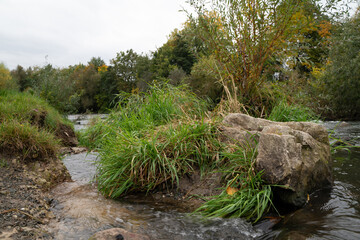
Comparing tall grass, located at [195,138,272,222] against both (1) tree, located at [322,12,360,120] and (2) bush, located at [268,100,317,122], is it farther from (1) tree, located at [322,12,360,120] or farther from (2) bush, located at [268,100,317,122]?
(1) tree, located at [322,12,360,120]

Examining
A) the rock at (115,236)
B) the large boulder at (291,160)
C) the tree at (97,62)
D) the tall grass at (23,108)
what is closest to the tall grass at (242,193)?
the large boulder at (291,160)

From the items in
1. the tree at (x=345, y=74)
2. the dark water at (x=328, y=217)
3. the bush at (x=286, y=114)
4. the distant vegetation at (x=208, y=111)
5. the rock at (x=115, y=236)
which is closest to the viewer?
the rock at (x=115, y=236)

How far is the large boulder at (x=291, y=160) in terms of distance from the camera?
117 inches

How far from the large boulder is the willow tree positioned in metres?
2.09

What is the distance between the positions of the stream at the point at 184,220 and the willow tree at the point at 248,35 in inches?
112

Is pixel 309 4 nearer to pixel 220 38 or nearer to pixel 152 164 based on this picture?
pixel 220 38

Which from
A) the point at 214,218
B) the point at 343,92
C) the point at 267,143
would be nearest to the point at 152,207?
the point at 214,218

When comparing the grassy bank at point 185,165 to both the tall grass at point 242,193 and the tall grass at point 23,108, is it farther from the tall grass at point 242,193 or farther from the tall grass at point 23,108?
the tall grass at point 23,108

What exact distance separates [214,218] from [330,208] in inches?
54.5

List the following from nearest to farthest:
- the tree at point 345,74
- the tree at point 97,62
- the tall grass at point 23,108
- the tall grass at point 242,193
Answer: the tall grass at point 242,193 < the tall grass at point 23,108 < the tree at point 345,74 < the tree at point 97,62

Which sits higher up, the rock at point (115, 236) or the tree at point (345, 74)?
the tree at point (345, 74)

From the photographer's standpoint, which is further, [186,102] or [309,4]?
[309,4]

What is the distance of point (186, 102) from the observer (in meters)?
5.43

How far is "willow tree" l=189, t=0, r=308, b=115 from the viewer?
17.9ft
